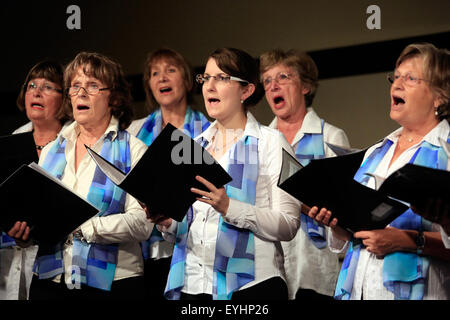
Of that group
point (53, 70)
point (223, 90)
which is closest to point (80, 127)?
point (53, 70)

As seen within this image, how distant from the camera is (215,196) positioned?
7.65 feet

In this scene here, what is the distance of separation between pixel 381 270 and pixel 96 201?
4.14 feet

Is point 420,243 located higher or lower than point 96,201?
lower

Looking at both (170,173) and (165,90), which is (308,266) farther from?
(165,90)

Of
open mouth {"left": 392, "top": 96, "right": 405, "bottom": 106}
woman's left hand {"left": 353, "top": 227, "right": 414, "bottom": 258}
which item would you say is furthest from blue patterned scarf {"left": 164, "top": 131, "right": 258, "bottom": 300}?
open mouth {"left": 392, "top": 96, "right": 405, "bottom": 106}

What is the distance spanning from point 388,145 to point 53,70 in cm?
189

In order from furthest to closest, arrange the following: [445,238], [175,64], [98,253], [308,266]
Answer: [175,64] → [308,266] → [98,253] → [445,238]

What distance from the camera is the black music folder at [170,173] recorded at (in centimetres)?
221

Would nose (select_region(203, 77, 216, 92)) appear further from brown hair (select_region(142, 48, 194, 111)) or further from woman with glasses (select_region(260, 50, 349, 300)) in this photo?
brown hair (select_region(142, 48, 194, 111))

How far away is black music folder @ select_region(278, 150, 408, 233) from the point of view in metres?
2.14

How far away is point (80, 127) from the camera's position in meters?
3.04

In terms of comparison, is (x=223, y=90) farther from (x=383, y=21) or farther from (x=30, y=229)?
(x=383, y=21)

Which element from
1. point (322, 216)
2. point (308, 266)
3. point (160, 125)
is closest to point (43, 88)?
point (160, 125)
